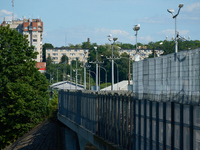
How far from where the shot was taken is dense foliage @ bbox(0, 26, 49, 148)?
38781 mm

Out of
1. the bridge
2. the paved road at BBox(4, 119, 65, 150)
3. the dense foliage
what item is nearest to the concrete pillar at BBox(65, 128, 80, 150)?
the paved road at BBox(4, 119, 65, 150)

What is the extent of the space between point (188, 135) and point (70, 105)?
17835mm

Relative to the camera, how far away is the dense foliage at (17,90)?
127 feet

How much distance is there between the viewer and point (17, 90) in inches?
1531

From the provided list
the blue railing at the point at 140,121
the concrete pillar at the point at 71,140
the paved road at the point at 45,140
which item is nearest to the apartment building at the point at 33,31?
the paved road at the point at 45,140

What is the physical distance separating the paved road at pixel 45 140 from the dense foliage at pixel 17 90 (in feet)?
14.9

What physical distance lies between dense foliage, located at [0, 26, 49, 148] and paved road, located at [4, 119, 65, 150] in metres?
4.54

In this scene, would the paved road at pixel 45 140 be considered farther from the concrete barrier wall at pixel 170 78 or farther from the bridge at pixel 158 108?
the concrete barrier wall at pixel 170 78

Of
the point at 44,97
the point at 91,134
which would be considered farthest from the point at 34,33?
the point at 91,134

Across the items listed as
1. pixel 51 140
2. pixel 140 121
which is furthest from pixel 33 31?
pixel 140 121

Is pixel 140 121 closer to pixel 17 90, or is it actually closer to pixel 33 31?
pixel 17 90

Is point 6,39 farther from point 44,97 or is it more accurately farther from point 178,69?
point 178,69

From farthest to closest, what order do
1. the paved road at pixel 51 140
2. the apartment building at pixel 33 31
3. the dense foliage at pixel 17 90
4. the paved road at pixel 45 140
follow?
the apartment building at pixel 33 31
the dense foliage at pixel 17 90
the paved road at pixel 45 140
the paved road at pixel 51 140

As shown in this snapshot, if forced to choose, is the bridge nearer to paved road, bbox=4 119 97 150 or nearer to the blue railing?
the blue railing
